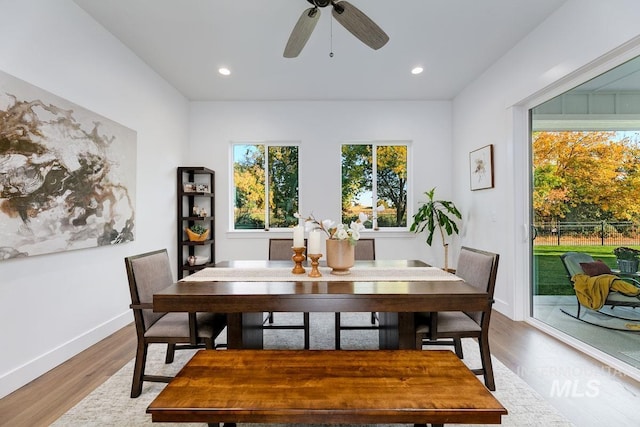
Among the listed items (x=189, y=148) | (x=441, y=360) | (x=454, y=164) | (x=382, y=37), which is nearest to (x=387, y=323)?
(x=441, y=360)

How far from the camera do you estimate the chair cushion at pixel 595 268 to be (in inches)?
94.7

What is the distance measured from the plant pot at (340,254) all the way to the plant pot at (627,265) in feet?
6.43

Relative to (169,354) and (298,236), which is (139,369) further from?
(298,236)

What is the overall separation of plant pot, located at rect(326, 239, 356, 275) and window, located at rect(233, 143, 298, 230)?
9.11ft

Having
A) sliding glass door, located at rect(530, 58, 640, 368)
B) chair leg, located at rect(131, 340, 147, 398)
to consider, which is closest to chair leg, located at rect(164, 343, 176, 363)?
chair leg, located at rect(131, 340, 147, 398)

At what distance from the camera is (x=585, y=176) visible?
258 centimetres

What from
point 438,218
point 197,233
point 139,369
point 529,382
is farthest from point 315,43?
point 529,382

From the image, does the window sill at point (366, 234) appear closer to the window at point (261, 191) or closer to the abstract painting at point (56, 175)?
the window at point (261, 191)

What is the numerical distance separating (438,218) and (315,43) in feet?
8.83

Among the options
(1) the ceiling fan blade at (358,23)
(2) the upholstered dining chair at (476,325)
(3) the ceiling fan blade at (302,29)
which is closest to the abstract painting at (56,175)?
(3) the ceiling fan blade at (302,29)

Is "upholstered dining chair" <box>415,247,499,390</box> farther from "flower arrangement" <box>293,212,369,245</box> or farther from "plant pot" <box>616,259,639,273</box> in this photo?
"plant pot" <box>616,259,639,273</box>

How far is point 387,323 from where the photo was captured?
216 cm

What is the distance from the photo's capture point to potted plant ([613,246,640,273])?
85.1 inches

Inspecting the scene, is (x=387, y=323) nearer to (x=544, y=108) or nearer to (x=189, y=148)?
(x=544, y=108)
